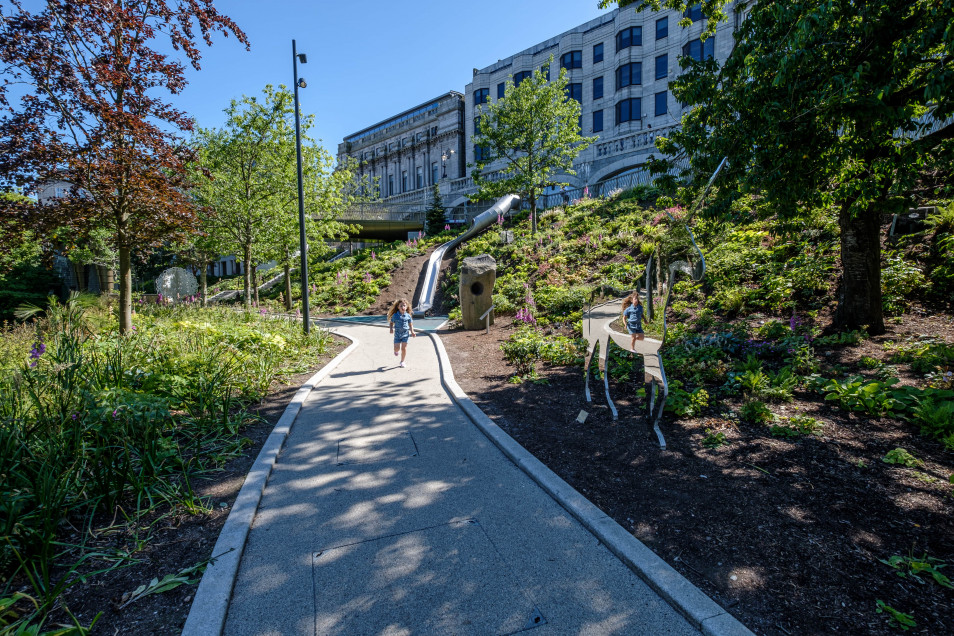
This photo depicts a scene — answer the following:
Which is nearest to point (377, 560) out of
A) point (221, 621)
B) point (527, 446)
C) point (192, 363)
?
point (221, 621)

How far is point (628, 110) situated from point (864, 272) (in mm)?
33407

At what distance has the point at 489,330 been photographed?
42.2 ft

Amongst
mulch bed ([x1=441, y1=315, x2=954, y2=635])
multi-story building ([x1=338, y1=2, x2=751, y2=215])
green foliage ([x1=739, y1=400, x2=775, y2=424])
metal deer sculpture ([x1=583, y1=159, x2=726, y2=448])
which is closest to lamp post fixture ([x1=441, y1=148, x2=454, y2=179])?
multi-story building ([x1=338, y1=2, x2=751, y2=215])

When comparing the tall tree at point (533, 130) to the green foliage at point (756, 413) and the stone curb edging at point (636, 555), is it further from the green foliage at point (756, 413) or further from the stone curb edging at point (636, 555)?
the stone curb edging at point (636, 555)

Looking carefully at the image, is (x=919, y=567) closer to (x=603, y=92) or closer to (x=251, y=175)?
(x=251, y=175)

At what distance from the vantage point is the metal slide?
63.5 ft

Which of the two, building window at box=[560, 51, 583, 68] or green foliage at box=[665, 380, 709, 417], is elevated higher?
building window at box=[560, 51, 583, 68]

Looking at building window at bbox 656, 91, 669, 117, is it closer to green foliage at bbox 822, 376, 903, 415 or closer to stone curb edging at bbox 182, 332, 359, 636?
green foliage at bbox 822, 376, 903, 415

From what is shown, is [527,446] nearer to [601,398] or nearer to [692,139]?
[601,398]

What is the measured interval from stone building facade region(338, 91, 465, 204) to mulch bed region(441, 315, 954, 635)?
46.0 m

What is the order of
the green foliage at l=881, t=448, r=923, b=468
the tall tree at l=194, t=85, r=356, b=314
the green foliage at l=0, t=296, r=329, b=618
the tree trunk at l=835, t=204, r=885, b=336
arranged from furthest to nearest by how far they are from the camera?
the tall tree at l=194, t=85, r=356, b=314
the tree trunk at l=835, t=204, r=885, b=336
the green foliage at l=881, t=448, r=923, b=468
the green foliage at l=0, t=296, r=329, b=618

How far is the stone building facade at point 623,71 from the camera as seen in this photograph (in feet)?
95.9

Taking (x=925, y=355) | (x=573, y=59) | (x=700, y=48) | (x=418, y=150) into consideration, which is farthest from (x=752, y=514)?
(x=418, y=150)

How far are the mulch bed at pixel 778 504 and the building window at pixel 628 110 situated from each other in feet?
116
